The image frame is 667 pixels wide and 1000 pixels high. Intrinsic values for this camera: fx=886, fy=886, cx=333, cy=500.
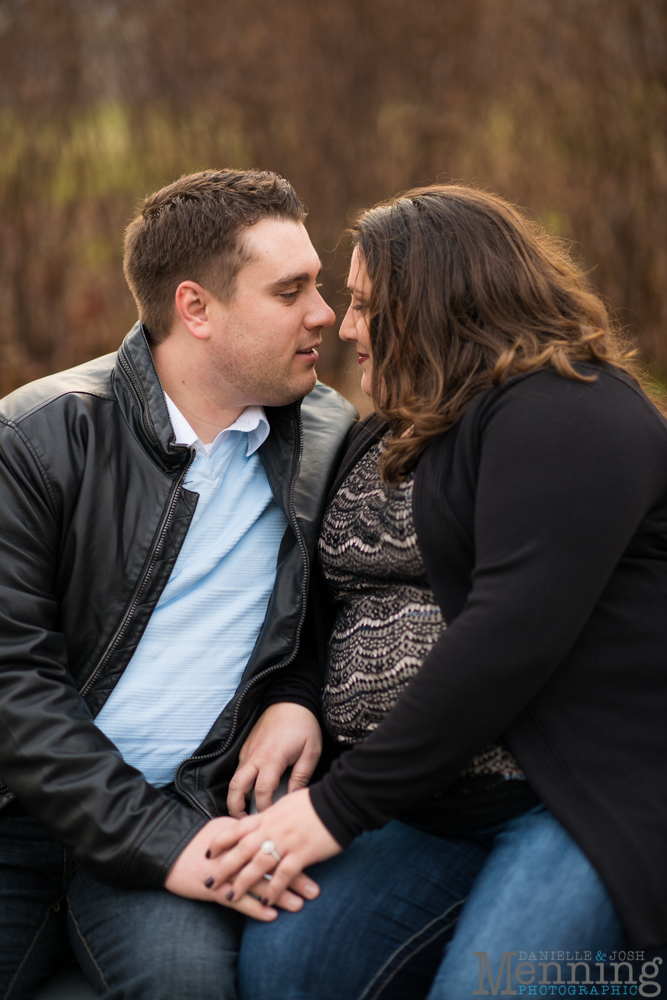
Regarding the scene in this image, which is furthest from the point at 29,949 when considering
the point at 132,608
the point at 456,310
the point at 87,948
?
the point at 456,310

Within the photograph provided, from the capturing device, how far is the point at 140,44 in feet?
18.2

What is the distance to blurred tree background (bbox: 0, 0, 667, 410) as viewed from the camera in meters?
5.22

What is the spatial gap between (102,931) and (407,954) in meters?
0.67

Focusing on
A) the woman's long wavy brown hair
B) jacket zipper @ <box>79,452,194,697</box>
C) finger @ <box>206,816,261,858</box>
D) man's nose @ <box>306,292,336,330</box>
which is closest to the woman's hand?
finger @ <box>206,816,261,858</box>

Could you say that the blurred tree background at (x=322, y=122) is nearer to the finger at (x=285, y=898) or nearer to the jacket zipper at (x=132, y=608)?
the jacket zipper at (x=132, y=608)

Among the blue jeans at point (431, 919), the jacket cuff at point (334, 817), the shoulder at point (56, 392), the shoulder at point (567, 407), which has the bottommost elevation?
the blue jeans at point (431, 919)

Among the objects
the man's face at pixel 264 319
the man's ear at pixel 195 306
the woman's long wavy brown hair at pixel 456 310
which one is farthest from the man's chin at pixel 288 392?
the woman's long wavy brown hair at pixel 456 310

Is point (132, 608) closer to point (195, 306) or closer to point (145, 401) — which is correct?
point (145, 401)

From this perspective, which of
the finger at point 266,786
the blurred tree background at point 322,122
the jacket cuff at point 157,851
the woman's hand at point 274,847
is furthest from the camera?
the blurred tree background at point 322,122

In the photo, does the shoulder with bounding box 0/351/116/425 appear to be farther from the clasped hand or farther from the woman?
the clasped hand

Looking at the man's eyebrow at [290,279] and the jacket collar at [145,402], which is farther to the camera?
the man's eyebrow at [290,279]

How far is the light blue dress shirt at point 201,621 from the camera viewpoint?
2.20m

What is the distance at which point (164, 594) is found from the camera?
2236mm

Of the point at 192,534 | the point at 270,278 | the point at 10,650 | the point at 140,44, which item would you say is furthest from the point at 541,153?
the point at 10,650
